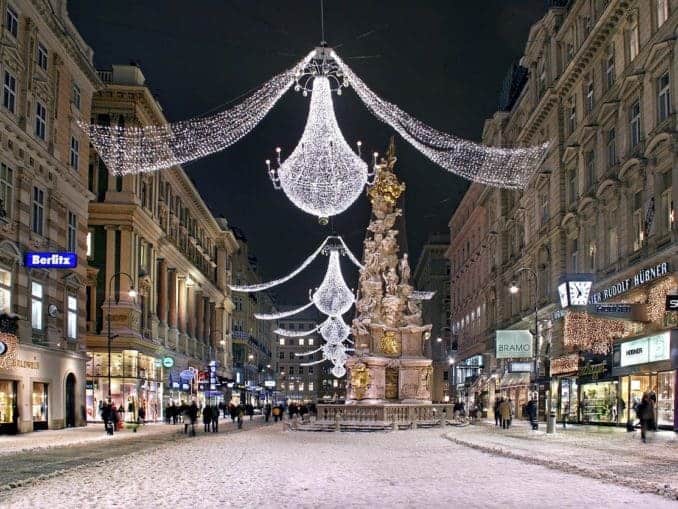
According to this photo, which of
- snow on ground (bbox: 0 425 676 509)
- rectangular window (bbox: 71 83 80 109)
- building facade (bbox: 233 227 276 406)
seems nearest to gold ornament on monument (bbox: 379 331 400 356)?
rectangular window (bbox: 71 83 80 109)

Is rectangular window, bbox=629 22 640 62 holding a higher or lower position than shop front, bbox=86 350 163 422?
higher

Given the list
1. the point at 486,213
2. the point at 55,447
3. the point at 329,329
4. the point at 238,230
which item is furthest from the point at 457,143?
the point at 238,230

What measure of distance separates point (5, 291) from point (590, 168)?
31.0 m

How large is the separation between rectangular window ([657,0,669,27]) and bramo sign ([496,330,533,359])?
16023 mm

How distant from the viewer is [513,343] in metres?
48.7

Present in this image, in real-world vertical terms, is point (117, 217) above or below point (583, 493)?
above

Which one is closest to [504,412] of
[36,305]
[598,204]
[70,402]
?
[598,204]

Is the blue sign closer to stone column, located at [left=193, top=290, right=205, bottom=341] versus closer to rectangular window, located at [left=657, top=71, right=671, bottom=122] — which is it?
rectangular window, located at [left=657, top=71, right=671, bottom=122]

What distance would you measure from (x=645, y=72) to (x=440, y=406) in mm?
19249

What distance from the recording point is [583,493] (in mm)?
17219

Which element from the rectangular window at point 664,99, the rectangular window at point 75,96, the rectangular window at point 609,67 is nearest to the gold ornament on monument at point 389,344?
the rectangular window at point 609,67

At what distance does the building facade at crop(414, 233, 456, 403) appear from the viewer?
125 meters

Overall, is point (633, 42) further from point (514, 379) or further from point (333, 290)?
point (333, 290)

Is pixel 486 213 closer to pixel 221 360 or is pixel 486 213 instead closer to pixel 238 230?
pixel 221 360
